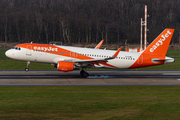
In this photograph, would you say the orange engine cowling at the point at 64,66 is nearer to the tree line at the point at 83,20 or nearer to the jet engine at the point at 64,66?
the jet engine at the point at 64,66

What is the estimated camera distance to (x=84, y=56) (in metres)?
33.0

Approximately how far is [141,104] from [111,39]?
101m

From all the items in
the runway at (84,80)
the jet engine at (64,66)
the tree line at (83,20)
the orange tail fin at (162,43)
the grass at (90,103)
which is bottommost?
the grass at (90,103)

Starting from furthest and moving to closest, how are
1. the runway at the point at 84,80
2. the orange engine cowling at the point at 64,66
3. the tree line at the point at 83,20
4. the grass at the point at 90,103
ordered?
the tree line at the point at 83,20 < the orange engine cowling at the point at 64,66 < the runway at the point at 84,80 < the grass at the point at 90,103

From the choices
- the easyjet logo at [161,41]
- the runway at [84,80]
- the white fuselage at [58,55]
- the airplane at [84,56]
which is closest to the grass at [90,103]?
the runway at [84,80]

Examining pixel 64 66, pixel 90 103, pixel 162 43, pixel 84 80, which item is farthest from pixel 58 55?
pixel 90 103

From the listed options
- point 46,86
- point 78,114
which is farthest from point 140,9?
point 78,114

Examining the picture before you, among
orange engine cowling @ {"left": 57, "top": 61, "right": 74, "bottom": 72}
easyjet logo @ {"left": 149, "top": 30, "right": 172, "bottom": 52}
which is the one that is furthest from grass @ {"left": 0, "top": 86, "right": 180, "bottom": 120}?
easyjet logo @ {"left": 149, "top": 30, "right": 172, "bottom": 52}

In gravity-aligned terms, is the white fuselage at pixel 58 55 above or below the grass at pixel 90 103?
above

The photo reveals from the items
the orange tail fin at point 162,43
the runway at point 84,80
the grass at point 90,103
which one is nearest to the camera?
the grass at point 90,103

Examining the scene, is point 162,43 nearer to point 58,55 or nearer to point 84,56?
point 84,56

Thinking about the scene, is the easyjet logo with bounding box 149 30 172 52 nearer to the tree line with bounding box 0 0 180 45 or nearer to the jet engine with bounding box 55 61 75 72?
the jet engine with bounding box 55 61 75 72

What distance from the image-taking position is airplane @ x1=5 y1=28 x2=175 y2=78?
32188 millimetres

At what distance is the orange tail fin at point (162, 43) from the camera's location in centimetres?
3372
